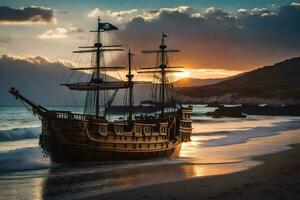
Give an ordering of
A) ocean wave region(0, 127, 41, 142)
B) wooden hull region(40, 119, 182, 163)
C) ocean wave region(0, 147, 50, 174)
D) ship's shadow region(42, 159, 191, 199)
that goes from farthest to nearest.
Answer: ocean wave region(0, 127, 41, 142)
wooden hull region(40, 119, 182, 163)
ocean wave region(0, 147, 50, 174)
ship's shadow region(42, 159, 191, 199)

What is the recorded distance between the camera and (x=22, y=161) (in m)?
36.1

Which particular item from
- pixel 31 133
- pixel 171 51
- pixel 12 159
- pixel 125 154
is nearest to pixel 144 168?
pixel 125 154

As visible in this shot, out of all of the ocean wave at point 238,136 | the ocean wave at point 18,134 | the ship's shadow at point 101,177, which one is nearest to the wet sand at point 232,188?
the ship's shadow at point 101,177

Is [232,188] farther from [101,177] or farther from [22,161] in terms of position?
[22,161]

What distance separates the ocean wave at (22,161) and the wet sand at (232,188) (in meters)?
13.4

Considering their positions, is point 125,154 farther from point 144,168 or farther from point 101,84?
point 101,84

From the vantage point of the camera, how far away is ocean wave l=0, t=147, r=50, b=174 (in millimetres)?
33066

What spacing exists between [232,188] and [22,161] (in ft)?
65.3

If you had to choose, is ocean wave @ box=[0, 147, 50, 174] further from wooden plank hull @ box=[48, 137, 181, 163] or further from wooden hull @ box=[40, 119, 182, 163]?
wooden hull @ box=[40, 119, 182, 163]

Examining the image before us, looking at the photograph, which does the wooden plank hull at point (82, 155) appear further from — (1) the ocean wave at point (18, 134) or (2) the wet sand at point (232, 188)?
(1) the ocean wave at point (18, 134)

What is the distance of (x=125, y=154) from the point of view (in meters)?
37.6

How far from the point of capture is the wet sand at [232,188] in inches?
810

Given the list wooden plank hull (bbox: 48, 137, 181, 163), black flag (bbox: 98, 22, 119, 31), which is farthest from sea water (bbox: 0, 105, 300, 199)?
black flag (bbox: 98, 22, 119, 31)

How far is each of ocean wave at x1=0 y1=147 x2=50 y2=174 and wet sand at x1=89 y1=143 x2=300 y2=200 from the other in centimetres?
1339
